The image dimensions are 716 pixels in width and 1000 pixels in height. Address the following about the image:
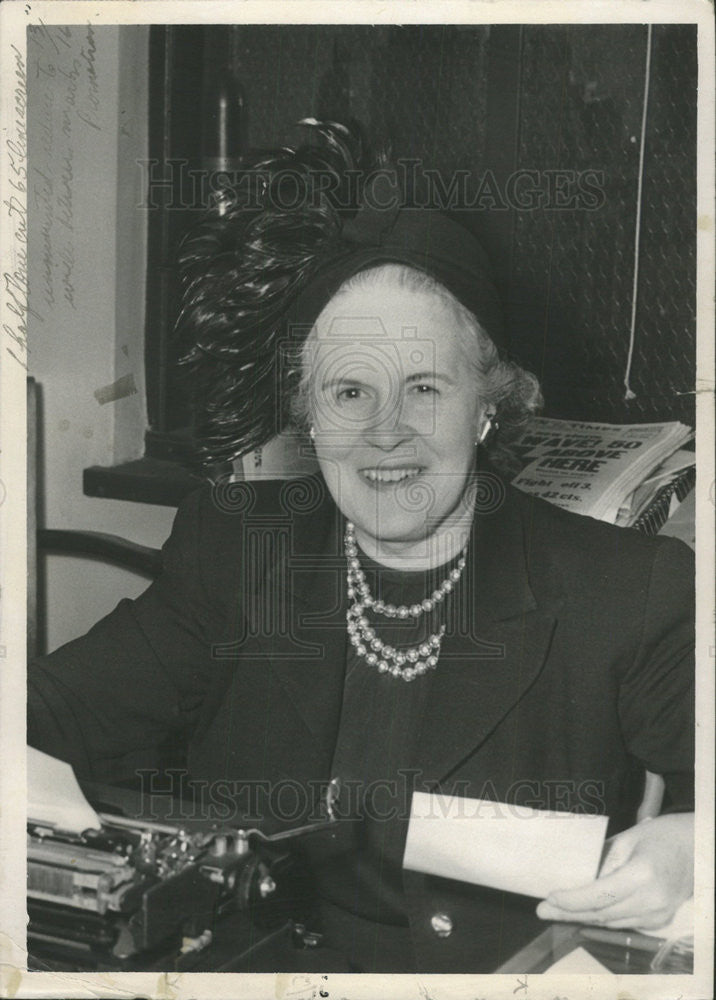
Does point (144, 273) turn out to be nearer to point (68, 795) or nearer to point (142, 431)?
point (142, 431)

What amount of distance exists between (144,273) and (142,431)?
178mm

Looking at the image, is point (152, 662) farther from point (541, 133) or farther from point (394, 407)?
point (541, 133)

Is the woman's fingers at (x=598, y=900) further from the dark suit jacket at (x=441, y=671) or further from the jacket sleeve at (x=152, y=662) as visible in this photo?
the jacket sleeve at (x=152, y=662)

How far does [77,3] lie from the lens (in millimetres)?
1197

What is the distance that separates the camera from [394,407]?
112cm

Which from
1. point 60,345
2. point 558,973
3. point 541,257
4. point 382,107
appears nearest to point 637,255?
point 541,257

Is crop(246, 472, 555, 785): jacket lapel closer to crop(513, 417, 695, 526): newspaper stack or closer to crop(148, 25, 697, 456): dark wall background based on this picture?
crop(513, 417, 695, 526): newspaper stack

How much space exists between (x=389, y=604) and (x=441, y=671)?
9 cm

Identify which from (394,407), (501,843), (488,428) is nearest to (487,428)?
(488,428)

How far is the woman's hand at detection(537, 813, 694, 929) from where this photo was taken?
1.12m

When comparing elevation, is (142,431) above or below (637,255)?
below

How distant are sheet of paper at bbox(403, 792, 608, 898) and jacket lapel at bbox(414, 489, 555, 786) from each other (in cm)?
5

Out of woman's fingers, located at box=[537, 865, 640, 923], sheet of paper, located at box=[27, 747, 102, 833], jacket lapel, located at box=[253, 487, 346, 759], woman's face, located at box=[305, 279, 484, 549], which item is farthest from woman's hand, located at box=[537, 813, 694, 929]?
→ sheet of paper, located at box=[27, 747, 102, 833]

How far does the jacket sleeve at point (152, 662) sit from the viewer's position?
1190 mm
